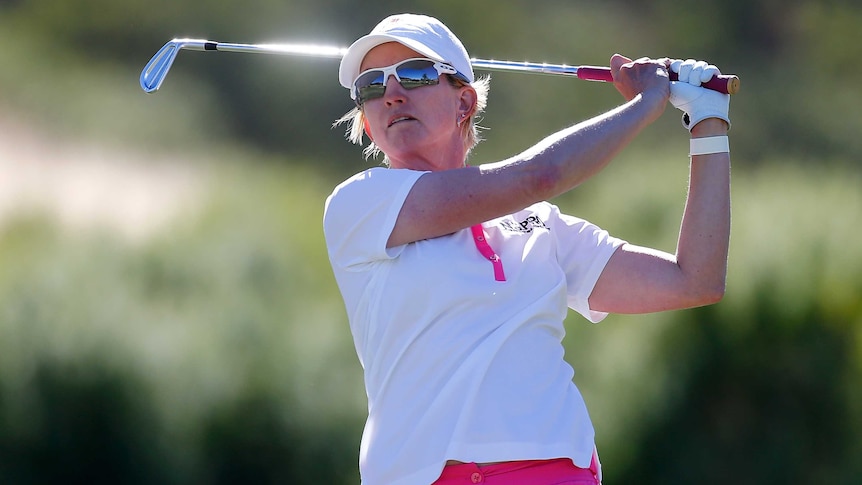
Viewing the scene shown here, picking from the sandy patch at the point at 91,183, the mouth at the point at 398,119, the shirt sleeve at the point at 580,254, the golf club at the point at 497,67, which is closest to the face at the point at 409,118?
the mouth at the point at 398,119

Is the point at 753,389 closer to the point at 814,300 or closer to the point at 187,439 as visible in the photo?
the point at 814,300

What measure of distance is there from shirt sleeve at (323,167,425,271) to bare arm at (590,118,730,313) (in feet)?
1.65

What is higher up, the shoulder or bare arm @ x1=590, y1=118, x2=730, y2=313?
the shoulder

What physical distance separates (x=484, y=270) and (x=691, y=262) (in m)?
0.49

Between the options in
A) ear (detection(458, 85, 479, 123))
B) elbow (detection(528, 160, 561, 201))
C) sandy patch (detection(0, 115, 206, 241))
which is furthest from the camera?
sandy patch (detection(0, 115, 206, 241))

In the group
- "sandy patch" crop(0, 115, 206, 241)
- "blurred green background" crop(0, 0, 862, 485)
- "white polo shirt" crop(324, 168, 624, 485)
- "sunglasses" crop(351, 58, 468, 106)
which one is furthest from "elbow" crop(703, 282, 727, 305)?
"sandy patch" crop(0, 115, 206, 241)

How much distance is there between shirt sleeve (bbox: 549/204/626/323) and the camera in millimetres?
2520

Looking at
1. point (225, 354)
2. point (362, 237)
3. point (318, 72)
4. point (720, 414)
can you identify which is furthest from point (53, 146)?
point (362, 237)

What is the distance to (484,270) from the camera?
2246 millimetres

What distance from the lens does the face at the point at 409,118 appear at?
2.51 m

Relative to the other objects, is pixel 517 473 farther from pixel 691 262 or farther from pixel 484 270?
pixel 691 262

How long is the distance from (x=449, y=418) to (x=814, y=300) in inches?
159

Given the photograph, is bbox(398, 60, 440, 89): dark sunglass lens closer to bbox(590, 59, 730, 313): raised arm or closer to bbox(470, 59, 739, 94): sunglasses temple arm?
bbox(470, 59, 739, 94): sunglasses temple arm

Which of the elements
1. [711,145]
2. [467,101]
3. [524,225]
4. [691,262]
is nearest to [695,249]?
[691,262]
